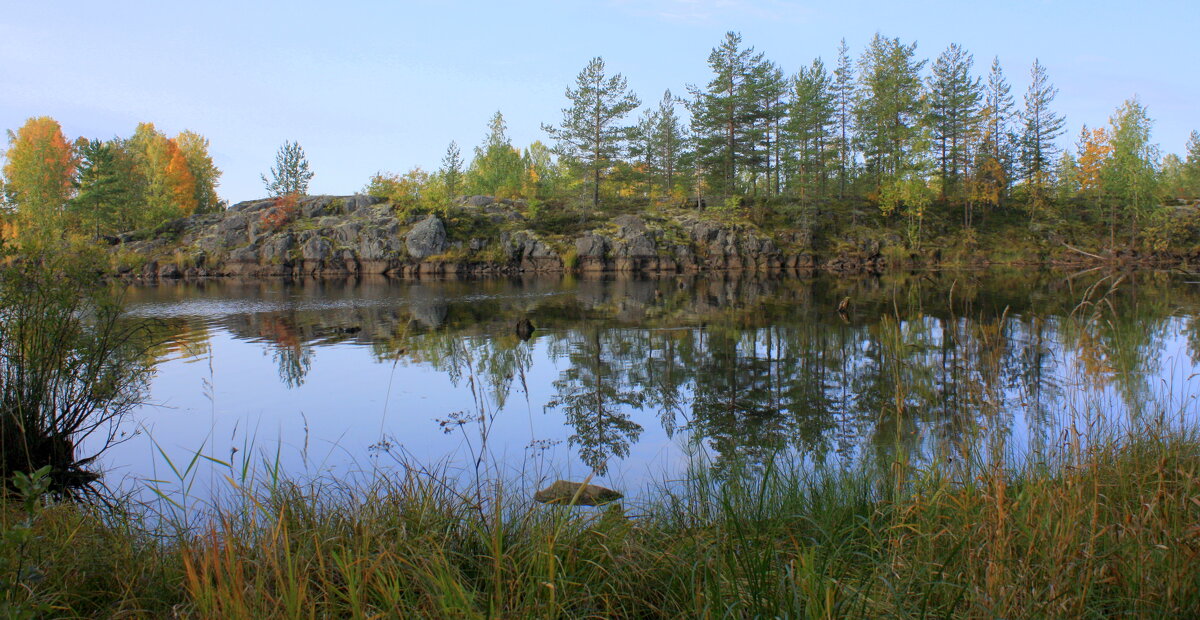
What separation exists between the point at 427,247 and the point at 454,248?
2.12 meters

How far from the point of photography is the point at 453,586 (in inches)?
99.8

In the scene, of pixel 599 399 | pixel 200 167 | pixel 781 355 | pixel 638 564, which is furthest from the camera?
pixel 200 167

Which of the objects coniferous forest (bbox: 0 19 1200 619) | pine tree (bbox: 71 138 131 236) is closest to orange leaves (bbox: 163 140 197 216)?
pine tree (bbox: 71 138 131 236)

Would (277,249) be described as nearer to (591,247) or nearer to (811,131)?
(591,247)

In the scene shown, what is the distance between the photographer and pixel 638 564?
327cm

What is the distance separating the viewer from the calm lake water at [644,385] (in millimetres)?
6641

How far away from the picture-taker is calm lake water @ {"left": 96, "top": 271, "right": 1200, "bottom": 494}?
21.8ft

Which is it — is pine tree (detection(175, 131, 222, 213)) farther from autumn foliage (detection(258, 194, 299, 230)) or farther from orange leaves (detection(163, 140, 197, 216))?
autumn foliage (detection(258, 194, 299, 230))

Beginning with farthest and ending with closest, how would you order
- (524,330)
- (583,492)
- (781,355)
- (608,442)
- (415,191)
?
(415,191), (524,330), (781,355), (608,442), (583,492)

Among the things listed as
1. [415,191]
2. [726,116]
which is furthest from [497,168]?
[726,116]

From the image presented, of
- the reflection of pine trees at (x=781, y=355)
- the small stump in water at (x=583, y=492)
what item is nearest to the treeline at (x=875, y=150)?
the reflection of pine trees at (x=781, y=355)

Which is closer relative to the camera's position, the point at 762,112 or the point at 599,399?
the point at 599,399

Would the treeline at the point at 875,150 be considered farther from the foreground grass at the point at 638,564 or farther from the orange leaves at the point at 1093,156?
the foreground grass at the point at 638,564

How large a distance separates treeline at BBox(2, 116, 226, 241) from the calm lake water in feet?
145
